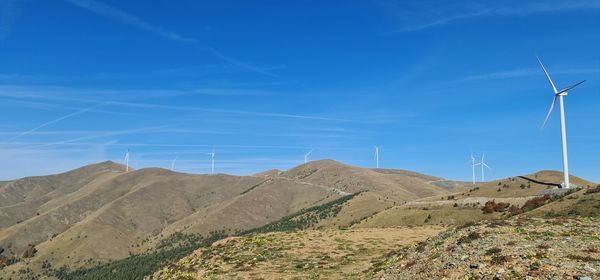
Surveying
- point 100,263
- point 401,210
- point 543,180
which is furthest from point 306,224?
point 100,263

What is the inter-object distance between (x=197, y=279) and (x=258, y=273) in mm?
6400

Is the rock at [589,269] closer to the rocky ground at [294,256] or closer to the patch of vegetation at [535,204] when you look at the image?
the rocky ground at [294,256]

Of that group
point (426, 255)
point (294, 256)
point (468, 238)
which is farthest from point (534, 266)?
point (294, 256)

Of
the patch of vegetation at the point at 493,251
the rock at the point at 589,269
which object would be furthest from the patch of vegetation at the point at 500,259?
the rock at the point at 589,269

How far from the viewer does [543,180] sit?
116m

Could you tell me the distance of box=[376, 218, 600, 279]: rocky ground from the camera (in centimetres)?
2319

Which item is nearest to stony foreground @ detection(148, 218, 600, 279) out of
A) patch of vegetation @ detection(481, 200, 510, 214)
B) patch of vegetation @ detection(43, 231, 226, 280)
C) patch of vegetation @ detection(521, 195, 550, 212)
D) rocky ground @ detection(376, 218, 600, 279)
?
rocky ground @ detection(376, 218, 600, 279)

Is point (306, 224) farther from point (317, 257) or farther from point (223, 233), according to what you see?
point (317, 257)

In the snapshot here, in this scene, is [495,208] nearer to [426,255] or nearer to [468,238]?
[468,238]

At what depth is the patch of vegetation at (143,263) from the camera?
12801cm

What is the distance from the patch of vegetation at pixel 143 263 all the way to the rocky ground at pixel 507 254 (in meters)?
96.0

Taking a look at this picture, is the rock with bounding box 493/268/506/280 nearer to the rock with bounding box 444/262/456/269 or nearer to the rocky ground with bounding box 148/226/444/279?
the rock with bounding box 444/262/456/269

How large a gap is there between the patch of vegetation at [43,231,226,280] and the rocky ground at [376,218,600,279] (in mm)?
95964

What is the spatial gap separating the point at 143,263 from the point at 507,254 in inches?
5264
